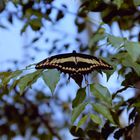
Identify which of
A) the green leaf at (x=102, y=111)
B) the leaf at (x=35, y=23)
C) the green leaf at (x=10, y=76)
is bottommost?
the green leaf at (x=102, y=111)

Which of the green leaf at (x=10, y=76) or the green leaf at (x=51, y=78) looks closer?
the green leaf at (x=51, y=78)

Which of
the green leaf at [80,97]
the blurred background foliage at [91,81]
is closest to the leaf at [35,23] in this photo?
the blurred background foliage at [91,81]

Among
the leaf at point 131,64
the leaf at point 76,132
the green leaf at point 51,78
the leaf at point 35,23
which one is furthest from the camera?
the leaf at point 35,23

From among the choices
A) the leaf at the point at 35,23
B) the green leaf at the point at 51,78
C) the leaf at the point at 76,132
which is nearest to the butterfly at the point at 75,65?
the green leaf at the point at 51,78

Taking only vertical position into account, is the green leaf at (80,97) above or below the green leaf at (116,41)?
below

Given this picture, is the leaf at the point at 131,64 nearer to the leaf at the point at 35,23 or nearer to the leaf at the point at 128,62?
the leaf at the point at 128,62

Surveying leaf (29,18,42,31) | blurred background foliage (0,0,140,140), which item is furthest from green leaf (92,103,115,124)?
leaf (29,18,42,31)

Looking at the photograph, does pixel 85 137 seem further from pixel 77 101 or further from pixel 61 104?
pixel 61 104

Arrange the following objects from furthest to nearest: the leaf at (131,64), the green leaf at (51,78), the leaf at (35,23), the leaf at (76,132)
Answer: the leaf at (35,23) < the leaf at (76,132) < the leaf at (131,64) < the green leaf at (51,78)
